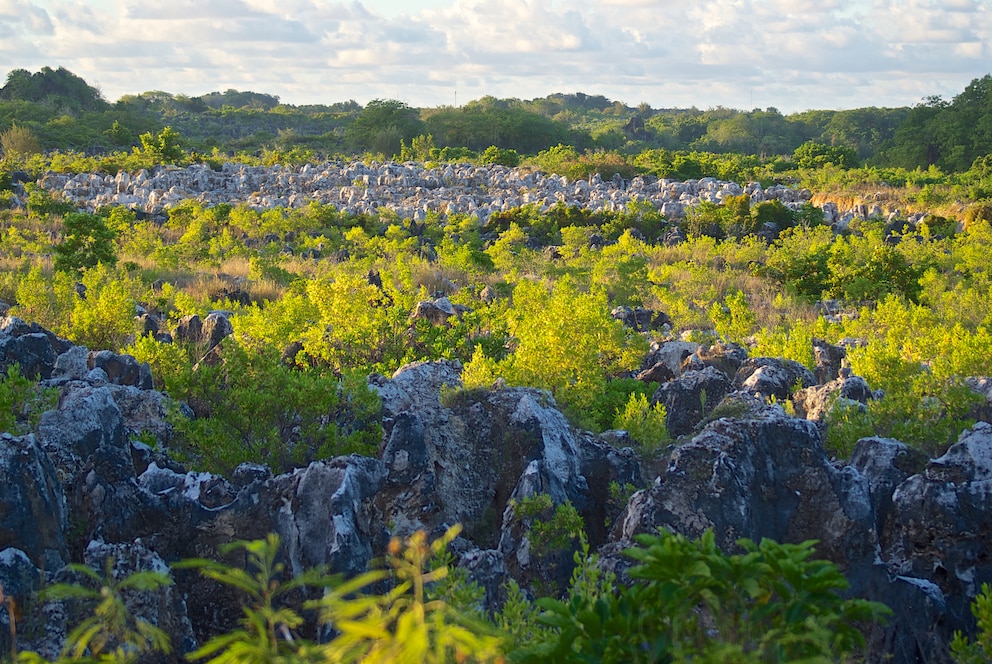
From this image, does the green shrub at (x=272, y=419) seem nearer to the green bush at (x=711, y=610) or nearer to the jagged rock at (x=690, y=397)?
the jagged rock at (x=690, y=397)

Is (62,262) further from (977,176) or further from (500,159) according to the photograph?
(977,176)

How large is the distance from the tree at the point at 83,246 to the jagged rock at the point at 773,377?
1052 centimetres

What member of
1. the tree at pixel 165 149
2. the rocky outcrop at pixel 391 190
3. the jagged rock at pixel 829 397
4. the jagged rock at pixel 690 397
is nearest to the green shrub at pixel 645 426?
the jagged rock at pixel 690 397

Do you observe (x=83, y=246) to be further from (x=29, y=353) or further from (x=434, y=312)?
(x=29, y=353)

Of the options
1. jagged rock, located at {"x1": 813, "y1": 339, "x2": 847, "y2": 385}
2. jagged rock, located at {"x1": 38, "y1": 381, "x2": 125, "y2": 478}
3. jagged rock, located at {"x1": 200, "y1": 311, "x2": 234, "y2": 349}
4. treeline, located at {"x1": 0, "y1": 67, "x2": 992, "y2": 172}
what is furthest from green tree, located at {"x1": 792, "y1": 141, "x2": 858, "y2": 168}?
jagged rock, located at {"x1": 38, "y1": 381, "x2": 125, "y2": 478}

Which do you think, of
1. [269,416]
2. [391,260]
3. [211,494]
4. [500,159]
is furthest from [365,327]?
[500,159]

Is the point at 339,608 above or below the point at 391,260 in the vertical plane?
above

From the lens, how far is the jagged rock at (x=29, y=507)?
3955mm

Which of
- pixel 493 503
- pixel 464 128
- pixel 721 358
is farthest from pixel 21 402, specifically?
pixel 464 128

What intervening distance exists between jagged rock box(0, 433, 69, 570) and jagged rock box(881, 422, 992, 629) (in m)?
4.00

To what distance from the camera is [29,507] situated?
4035 mm

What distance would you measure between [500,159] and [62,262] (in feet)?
79.3

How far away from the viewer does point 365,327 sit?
334 inches

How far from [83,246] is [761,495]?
12.8m
